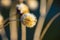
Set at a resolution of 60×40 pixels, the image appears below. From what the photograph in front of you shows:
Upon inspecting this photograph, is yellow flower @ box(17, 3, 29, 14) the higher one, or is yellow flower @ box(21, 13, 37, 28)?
yellow flower @ box(17, 3, 29, 14)

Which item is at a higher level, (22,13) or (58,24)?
(22,13)

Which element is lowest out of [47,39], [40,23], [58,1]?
[47,39]

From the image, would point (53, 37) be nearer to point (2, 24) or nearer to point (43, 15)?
point (43, 15)

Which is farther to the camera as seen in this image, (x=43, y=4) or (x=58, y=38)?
(x=58, y=38)

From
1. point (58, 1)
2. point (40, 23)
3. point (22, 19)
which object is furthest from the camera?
point (58, 1)

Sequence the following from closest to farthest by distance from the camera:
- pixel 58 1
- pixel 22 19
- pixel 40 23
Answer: pixel 22 19
pixel 40 23
pixel 58 1

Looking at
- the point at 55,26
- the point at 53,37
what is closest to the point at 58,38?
the point at 53,37

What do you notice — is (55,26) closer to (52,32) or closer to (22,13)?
(52,32)

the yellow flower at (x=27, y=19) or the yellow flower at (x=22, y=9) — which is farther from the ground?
the yellow flower at (x=22, y=9)

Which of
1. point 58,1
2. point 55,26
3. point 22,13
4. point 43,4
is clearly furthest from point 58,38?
point 22,13
